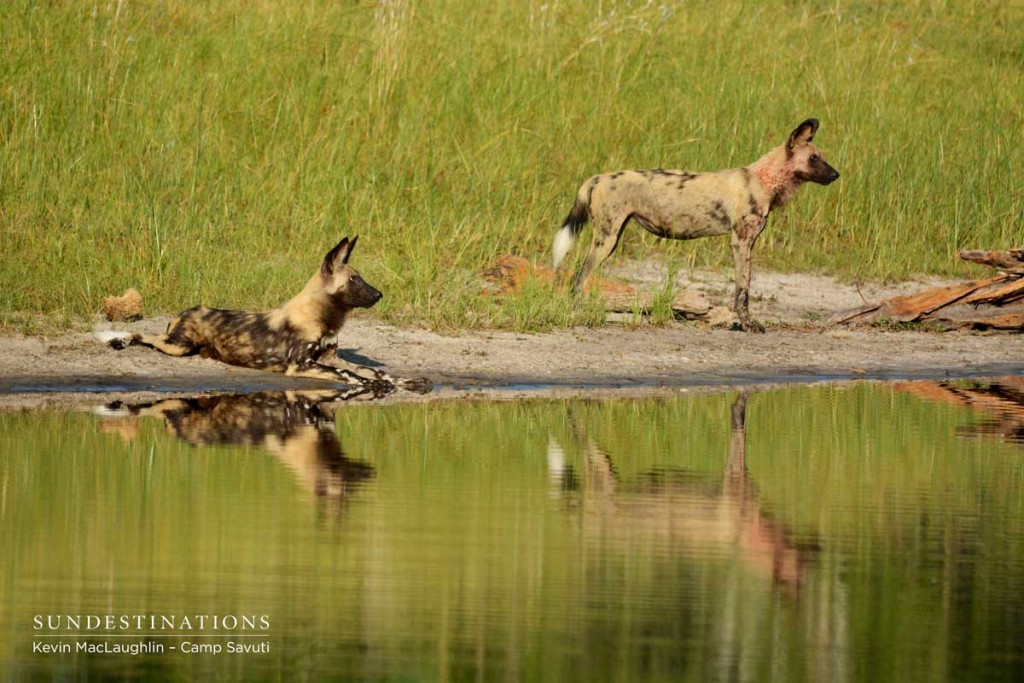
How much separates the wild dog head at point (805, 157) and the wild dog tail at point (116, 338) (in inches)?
204

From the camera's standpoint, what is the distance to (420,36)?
1581 cm

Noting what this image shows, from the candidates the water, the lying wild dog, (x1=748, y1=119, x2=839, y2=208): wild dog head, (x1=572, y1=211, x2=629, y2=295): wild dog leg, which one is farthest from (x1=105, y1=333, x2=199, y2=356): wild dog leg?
(x1=748, y1=119, x2=839, y2=208): wild dog head

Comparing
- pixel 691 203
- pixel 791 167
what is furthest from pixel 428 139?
pixel 791 167

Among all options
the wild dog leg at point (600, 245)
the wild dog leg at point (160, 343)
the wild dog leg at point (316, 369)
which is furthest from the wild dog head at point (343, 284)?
the wild dog leg at point (600, 245)

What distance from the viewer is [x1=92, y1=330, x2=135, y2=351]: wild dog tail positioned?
10.6 metres

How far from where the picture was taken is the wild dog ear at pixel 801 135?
529 inches

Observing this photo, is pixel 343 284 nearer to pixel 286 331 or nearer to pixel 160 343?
pixel 286 331

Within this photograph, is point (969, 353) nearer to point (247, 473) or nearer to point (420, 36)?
point (420, 36)

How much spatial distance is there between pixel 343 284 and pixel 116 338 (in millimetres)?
1337

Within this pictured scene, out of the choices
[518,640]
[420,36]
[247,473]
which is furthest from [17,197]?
[518,640]

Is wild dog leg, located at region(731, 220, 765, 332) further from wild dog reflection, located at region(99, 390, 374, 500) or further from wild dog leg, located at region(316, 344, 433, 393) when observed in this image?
wild dog reflection, located at region(99, 390, 374, 500)

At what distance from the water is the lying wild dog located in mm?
990

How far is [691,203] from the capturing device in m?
13.3

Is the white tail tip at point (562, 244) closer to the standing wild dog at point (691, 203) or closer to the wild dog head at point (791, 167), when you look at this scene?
the standing wild dog at point (691, 203)
